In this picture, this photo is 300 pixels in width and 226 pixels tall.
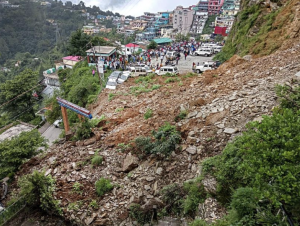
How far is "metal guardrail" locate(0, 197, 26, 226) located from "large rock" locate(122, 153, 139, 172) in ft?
12.8

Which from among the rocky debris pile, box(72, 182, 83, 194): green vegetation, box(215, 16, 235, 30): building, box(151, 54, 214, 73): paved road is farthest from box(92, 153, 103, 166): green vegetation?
box(215, 16, 235, 30): building

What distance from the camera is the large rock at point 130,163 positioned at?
319 inches

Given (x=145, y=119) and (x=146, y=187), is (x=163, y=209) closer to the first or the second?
(x=146, y=187)

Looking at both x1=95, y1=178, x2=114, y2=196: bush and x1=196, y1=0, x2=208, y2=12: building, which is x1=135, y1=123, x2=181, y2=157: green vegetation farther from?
x1=196, y1=0, x2=208, y2=12: building

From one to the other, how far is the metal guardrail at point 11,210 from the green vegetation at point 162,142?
15.6 ft

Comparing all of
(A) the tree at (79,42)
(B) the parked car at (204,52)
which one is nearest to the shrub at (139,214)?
(B) the parked car at (204,52)

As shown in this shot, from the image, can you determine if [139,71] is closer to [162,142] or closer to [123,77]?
[123,77]

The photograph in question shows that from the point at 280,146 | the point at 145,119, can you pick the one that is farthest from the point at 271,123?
the point at 145,119

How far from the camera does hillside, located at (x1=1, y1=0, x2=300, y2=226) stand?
356cm

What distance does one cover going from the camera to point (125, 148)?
361 inches

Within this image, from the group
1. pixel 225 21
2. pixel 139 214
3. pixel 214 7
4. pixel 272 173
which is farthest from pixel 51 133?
pixel 214 7

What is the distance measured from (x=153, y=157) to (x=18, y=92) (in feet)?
72.1

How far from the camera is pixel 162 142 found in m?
8.10

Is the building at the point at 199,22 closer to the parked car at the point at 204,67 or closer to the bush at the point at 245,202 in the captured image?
the parked car at the point at 204,67
